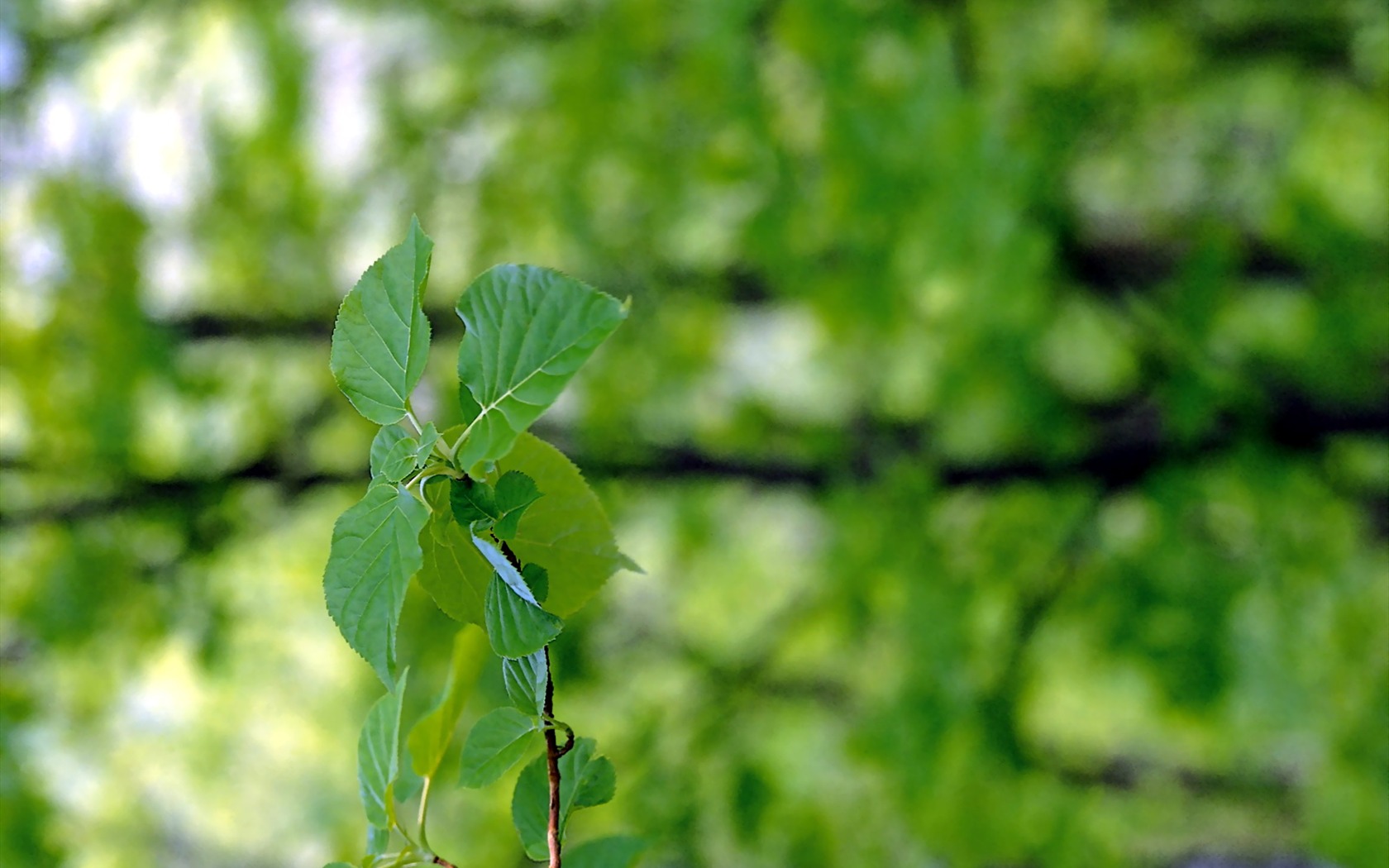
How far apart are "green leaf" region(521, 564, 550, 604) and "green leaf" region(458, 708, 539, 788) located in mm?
30

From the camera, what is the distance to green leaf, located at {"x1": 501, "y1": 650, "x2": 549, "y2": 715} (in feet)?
0.79

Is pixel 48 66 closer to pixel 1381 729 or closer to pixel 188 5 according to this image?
pixel 188 5

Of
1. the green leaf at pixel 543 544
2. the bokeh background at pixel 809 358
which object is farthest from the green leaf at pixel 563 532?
the bokeh background at pixel 809 358

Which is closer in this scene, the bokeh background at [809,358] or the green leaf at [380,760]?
the green leaf at [380,760]

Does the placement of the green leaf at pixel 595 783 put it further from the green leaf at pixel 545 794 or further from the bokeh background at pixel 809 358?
the bokeh background at pixel 809 358

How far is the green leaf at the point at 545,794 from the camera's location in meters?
0.26

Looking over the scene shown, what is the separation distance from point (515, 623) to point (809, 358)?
5.19 feet

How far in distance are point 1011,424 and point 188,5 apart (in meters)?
1.31

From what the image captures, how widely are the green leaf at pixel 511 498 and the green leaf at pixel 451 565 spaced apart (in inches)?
0.7

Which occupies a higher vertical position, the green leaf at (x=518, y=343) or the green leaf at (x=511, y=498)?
the green leaf at (x=518, y=343)

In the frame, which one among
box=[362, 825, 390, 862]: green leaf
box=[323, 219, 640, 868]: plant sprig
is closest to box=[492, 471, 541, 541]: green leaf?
box=[323, 219, 640, 868]: plant sprig

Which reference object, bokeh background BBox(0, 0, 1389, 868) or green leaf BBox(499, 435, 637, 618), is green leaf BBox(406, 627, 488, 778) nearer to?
green leaf BBox(499, 435, 637, 618)

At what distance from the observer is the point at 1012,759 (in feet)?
3.67

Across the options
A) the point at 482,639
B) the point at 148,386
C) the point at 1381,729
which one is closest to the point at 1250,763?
the point at 1381,729
